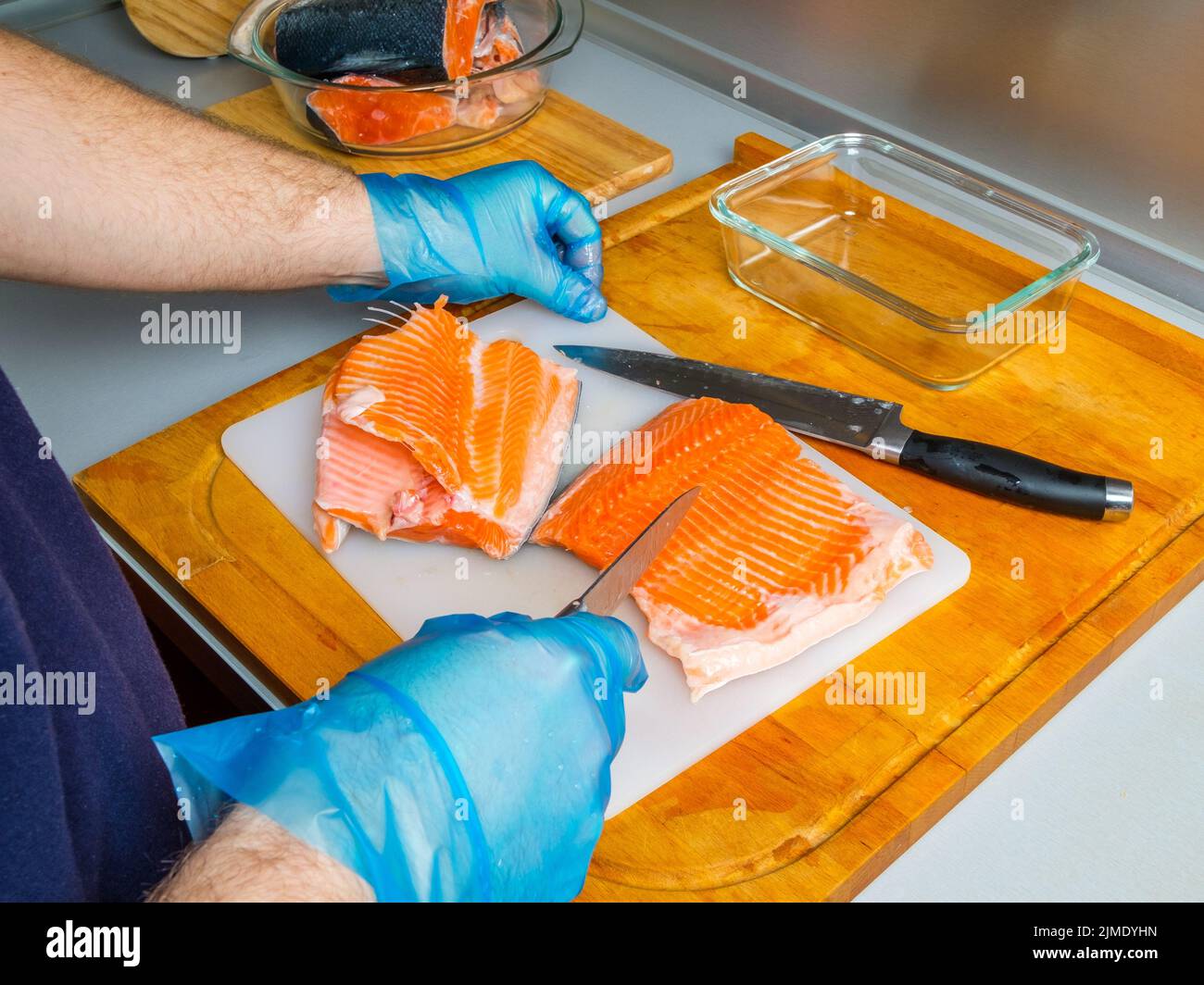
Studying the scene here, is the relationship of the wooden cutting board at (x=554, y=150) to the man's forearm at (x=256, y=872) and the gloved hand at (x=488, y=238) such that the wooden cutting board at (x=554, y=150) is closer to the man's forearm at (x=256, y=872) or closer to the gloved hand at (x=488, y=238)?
the gloved hand at (x=488, y=238)

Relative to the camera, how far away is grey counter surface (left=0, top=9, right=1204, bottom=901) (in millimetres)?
1372

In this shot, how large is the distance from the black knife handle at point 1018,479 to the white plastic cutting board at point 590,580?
10 centimetres

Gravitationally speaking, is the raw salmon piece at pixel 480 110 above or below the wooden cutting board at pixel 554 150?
above

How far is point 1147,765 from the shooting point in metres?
1.46

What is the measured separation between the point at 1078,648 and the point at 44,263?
1.67 meters

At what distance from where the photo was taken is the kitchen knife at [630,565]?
1.43 m

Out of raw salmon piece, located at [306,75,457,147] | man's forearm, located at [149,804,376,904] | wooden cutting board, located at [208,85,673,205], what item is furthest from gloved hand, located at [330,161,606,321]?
man's forearm, located at [149,804,376,904]

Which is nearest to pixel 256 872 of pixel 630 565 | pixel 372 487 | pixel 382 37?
pixel 630 565

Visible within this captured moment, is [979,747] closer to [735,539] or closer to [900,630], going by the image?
[900,630]

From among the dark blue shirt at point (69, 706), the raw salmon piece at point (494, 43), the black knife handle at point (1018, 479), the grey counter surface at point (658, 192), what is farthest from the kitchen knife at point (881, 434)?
the dark blue shirt at point (69, 706)

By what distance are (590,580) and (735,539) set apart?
23 cm

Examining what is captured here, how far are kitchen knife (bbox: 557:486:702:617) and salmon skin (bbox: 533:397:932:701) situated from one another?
5 cm

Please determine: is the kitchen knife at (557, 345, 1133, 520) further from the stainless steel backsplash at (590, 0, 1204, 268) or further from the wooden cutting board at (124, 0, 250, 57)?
the wooden cutting board at (124, 0, 250, 57)

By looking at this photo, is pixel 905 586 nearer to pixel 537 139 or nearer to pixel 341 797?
pixel 341 797
